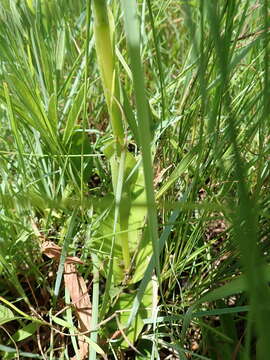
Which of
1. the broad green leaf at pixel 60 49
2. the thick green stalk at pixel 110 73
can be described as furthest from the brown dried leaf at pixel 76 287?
the broad green leaf at pixel 60 49

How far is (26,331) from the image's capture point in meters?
0.66

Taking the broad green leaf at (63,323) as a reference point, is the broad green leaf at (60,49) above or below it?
above

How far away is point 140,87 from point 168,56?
30.2 inches

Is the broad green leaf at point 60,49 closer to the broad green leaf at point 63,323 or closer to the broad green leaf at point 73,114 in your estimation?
the broad green leaf at point 73,114

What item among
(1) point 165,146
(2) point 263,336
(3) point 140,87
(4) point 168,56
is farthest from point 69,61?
(2) point 263,336

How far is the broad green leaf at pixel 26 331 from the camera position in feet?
2.15

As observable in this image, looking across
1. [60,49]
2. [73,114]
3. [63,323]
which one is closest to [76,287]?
[63,323]

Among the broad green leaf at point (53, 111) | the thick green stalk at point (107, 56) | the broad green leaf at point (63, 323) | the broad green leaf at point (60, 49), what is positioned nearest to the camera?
the thick green stalk at point (107, 56)

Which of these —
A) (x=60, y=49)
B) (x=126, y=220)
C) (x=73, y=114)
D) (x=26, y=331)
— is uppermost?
(x=60, y=49)

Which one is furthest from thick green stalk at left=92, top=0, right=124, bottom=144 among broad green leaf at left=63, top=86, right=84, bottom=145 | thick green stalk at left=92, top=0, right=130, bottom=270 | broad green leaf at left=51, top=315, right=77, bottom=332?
broad green leaf at left=51, top=315, right=77, bottom=332

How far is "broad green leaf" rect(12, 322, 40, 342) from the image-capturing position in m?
0.66

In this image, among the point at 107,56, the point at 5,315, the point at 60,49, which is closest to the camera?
the point at 107,56

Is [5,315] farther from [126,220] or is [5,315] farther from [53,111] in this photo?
[53,111]

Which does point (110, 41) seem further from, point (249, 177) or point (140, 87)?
point (249, 177)
